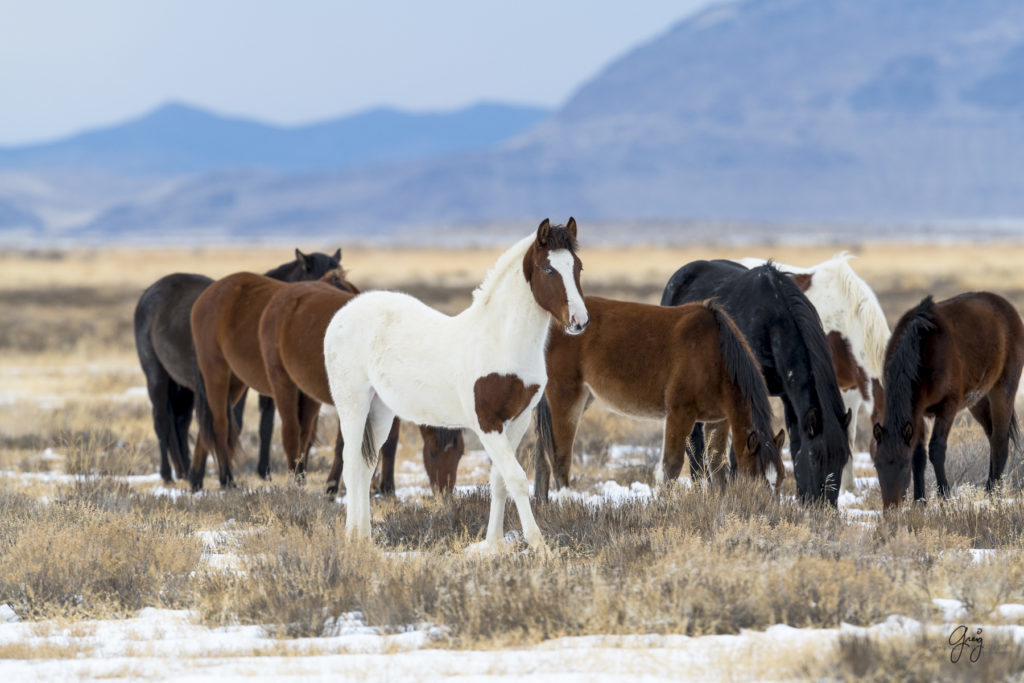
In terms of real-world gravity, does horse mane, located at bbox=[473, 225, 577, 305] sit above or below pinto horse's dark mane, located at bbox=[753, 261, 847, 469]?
above

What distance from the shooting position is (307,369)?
824cm

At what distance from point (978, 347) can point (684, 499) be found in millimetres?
2502

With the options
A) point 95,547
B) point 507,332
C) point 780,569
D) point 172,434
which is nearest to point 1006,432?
point 780,569

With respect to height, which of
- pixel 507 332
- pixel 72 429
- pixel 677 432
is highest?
pixel 507 332

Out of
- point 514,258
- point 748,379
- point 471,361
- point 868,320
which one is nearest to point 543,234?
point 514,258

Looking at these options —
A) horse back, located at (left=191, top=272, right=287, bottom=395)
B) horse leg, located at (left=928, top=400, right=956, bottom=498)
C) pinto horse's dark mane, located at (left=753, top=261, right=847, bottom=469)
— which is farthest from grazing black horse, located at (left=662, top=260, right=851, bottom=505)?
horse back, located at (left=191, top=272, right=287, bottom=395)

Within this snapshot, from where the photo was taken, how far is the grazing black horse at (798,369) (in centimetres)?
718

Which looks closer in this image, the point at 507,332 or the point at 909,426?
the point at 507,332

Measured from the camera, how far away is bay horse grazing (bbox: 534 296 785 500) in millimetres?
7148

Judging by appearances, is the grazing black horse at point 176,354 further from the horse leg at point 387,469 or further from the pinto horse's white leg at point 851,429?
→ the pinto horse's white leg at point 851,429

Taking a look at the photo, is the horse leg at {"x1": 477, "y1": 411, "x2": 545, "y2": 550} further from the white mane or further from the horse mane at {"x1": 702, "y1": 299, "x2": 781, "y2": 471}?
the horse mane at {"x1": 702, "y1": 299, "x2": 781, "y2": 471}

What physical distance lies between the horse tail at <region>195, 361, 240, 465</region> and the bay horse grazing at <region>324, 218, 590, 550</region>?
2.87m

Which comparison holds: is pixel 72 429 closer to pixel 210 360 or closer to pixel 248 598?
pixel 210 360

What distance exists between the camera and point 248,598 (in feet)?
18.2
